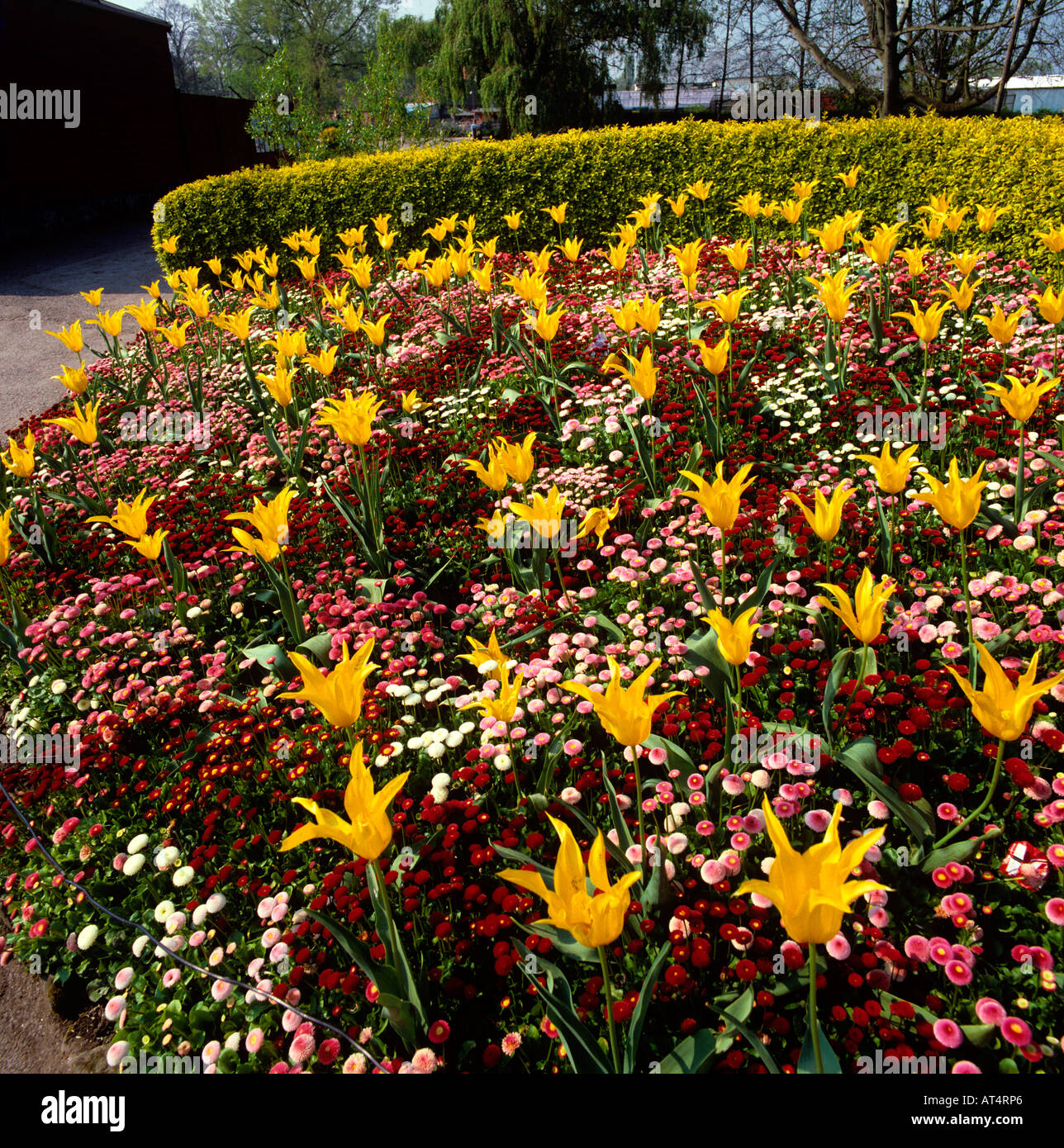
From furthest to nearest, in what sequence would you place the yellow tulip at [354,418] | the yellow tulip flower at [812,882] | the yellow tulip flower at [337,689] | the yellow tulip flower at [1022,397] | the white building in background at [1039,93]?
the white building in background at [1039,93], the yellow tulip at [354,418], the yellow tulip flower at [1022,397], the yellow tulip flower at [337,689], the yellow tulip flower at [812,882]

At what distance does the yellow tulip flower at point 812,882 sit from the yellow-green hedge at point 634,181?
23.5ft

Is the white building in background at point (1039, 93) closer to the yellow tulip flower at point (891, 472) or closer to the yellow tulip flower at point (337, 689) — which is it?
the yellow tulip flower at point (891, 472)

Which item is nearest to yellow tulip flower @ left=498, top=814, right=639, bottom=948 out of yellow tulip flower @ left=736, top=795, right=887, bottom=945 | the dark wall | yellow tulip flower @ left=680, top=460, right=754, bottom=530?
yellow tulip flower @ left=736, top=795, right=887, bottom=945

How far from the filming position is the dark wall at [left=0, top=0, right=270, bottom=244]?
57.1ft

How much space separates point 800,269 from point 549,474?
4191 mm

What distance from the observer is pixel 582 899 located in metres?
1.23

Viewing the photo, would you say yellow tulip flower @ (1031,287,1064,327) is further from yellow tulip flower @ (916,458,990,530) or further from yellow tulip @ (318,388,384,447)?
yellow tulip @ (318,388,384,447)

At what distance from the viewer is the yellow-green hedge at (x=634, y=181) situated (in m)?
7.00

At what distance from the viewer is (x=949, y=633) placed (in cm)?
260

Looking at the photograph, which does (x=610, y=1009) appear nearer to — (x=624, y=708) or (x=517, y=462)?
(x=624, y=708)

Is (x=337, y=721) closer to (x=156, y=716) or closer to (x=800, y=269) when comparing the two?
(x=156, y=716)

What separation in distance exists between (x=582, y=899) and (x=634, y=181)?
1096 cm

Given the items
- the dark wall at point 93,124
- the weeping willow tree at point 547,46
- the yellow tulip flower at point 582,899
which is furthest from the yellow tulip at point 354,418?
the weeping willow tree at point 547,46
